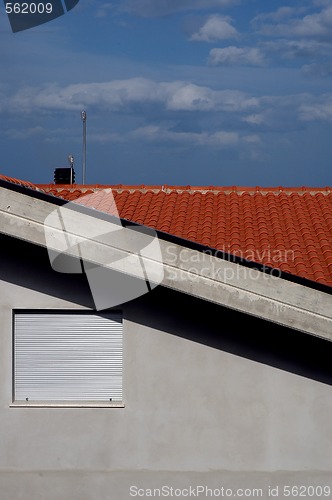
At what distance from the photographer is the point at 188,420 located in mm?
8789

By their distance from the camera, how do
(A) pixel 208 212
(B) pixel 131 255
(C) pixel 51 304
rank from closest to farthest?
(B) pixel 131 255
(C) pixel 51 304
(A) pixel 208 212

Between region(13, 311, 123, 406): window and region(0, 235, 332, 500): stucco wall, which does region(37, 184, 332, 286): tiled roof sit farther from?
region(13, 311, 123, 406): window

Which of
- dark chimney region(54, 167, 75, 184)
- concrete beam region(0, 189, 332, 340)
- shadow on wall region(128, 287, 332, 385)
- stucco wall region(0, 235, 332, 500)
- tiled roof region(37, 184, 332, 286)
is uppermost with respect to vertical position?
dark chimney region(54, 167, 75, 184)

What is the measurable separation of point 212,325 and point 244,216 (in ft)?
17.9

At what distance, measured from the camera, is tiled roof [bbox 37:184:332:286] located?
1099 cm

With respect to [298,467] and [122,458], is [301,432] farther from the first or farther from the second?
[122,458]

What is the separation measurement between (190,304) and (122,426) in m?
1.63

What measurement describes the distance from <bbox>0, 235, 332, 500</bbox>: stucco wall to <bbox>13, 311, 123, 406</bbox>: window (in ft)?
0.56

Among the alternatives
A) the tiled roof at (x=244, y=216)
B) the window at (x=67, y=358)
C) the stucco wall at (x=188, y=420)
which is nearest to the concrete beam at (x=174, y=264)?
the stucco wall at (x=188, y=420)

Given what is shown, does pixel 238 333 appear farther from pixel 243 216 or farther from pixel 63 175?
pixel 63 175

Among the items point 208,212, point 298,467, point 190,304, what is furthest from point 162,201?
point 298,467

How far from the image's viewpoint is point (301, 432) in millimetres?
8703

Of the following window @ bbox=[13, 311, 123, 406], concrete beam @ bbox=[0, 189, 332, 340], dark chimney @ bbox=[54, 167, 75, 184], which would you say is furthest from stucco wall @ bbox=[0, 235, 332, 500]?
dark chimney @ bbox=[54, 167, 75, 184]

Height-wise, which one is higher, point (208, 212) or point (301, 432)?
point (208, 212)
